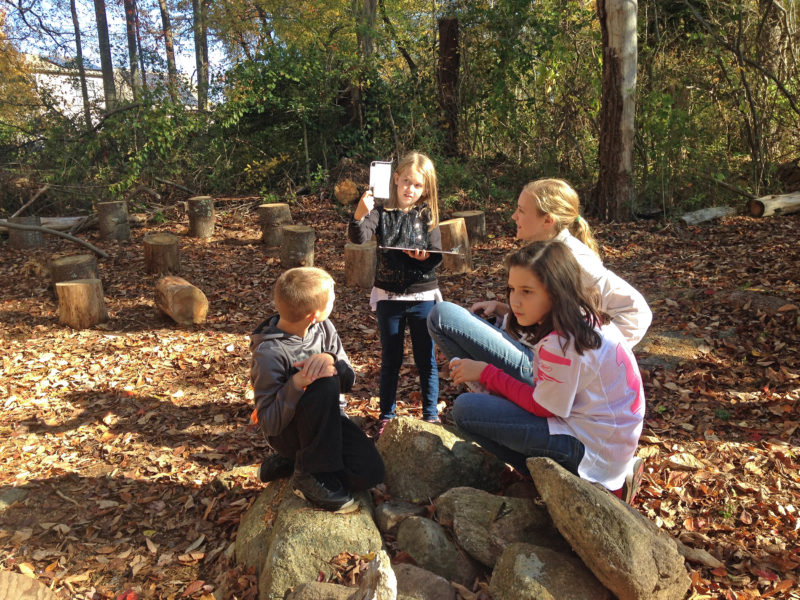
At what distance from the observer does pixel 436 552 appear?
2.32m

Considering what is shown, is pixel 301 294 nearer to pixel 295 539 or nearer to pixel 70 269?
pixel 295 539

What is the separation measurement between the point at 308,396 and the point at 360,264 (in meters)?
3.98

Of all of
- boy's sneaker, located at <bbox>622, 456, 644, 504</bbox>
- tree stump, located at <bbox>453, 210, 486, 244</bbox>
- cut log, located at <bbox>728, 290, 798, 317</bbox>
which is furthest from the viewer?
tree stump, located at <bbox>453, 210, 486, 244</bbox>

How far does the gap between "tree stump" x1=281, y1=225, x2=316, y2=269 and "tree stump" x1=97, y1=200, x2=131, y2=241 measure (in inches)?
101

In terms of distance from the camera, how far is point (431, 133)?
31.7ft

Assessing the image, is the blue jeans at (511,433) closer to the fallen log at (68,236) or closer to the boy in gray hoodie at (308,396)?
the boy in gray hoodie at (308,396)

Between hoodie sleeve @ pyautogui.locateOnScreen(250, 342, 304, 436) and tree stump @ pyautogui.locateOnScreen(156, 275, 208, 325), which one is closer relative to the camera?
hoodie sleeve @ pyautogui.locateOnScreen(250, 342, 304, 436)

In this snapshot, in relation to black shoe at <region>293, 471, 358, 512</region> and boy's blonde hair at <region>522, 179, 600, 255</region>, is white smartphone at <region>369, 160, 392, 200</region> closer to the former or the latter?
boy's blonde hair at <region>522, 179, 600, 255</region>

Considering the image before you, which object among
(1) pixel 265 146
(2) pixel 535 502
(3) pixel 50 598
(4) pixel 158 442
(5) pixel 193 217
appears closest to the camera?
(3) pixel 50 598

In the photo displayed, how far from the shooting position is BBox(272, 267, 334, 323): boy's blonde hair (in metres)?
2.44

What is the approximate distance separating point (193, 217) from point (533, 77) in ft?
17.8

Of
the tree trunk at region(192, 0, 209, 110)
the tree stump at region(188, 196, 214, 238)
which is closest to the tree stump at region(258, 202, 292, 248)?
the tree stump at region(188, 196, 214, 238)

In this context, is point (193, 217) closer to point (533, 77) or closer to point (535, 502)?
point (533, 77)

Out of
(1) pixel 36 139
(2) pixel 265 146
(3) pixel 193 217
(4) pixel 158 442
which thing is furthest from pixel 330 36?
(4) pixel 158 442
